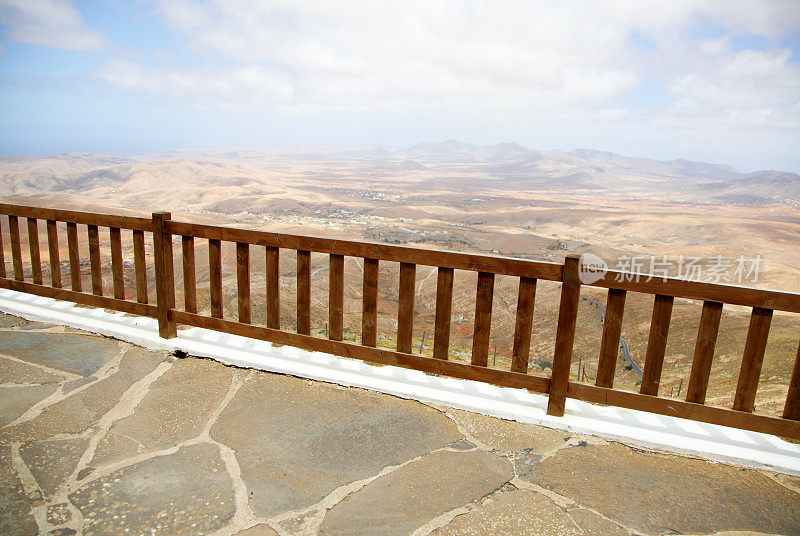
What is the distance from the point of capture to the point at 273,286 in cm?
361

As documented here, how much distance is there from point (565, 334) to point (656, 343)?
51cm

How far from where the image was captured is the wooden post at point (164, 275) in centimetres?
374

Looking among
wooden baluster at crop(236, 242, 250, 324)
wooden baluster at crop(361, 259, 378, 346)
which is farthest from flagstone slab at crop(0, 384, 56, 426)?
wooden baluster at crop(361, 259, 378, 346)

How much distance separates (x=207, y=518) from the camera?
6.83 ft

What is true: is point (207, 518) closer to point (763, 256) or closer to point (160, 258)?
point (160, 258)

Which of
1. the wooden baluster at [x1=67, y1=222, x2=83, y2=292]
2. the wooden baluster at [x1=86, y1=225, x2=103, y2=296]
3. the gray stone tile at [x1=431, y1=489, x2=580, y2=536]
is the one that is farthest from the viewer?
the wooden baluster at [x1=67, y1=222, x2=83, y2=292]

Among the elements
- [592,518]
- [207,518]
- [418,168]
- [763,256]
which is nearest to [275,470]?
[207,518]

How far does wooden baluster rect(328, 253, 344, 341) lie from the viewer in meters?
3.38

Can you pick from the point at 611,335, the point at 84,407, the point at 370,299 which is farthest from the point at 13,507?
the point at 611,335

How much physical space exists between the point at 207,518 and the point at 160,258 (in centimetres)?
230

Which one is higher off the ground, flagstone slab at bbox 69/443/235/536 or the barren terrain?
flagstone slab at bbox 69/443/235/536

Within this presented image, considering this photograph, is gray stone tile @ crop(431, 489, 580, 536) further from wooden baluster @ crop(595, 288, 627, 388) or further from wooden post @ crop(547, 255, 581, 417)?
wooden baluster @ crop(595, 288, 627, 388)

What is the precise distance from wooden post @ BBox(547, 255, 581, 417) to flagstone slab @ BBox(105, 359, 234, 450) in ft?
6.76

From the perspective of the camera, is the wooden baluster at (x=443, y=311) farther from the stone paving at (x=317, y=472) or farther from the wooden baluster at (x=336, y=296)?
the wooden baluster at (x=336, y=296)
